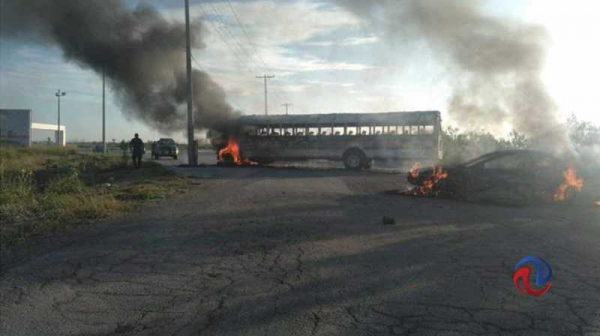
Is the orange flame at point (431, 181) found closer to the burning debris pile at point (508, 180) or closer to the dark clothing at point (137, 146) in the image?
the burning debris pile at point (508, 180)

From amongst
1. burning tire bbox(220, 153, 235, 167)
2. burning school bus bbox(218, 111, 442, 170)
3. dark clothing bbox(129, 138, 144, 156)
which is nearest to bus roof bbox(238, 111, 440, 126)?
burning school bus bbox(218, 111, 442, 170)

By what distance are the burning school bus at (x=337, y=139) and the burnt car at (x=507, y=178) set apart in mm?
9997

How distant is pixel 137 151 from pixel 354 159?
9.84 m

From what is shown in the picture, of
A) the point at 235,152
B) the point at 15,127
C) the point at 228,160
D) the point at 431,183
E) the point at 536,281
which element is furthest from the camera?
the point at 15,127

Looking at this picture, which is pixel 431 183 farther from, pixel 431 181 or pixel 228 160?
pixel 228 160

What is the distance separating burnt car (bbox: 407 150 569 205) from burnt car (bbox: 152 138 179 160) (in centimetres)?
3106

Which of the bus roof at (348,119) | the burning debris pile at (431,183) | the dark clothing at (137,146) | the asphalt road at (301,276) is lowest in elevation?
the asphalt road at (301,276)

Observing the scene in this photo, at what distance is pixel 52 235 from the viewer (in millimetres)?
7734

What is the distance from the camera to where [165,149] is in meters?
40.6

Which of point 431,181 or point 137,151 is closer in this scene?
point 431,181

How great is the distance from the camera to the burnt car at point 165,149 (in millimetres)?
40500

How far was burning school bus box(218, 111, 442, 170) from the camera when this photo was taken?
22.6m

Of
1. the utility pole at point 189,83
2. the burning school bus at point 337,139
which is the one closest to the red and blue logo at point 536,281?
the burning school bus at point 337,139

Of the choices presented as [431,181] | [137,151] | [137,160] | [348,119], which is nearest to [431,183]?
[431,181]
